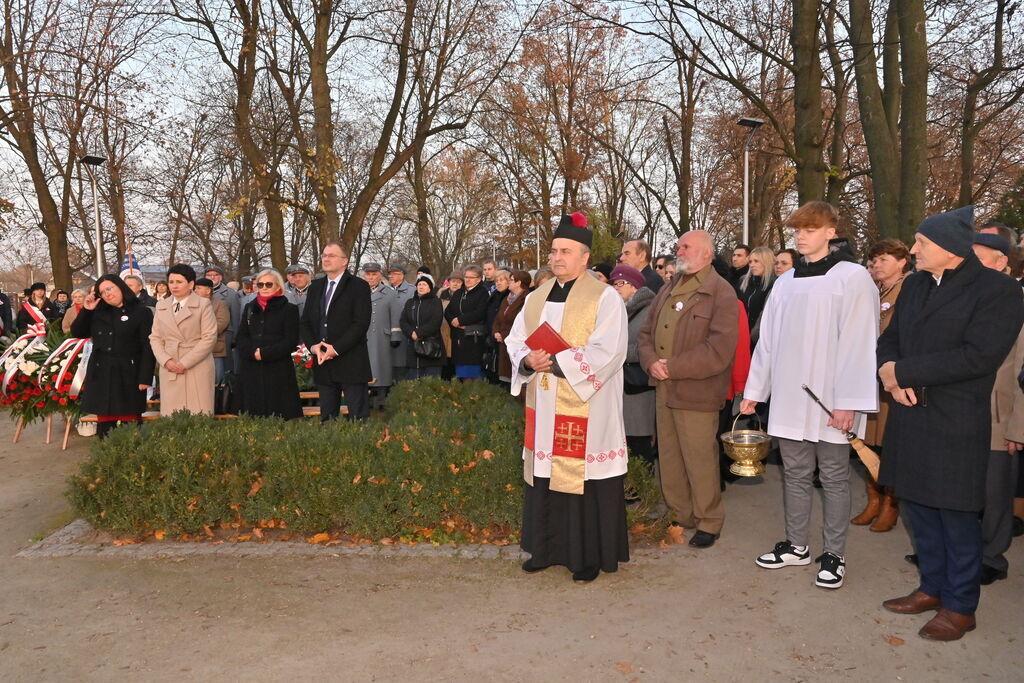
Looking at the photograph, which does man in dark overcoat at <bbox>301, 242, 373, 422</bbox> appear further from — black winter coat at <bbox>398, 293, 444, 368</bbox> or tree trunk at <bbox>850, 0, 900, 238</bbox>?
tree trunk at <bbox>850, 0, 900, 238</bbox>

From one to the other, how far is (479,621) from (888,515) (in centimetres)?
323

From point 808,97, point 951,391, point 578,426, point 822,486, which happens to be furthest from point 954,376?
point 808,97

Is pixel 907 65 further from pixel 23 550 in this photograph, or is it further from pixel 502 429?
pixel 23 550

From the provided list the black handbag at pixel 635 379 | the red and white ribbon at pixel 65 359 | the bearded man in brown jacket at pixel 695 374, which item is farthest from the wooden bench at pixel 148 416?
the bearded man in brown jacket at pixel 695 374

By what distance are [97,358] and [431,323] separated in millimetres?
4348

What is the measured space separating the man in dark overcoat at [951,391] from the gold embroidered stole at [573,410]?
64.1 inches

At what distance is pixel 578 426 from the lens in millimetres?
4906

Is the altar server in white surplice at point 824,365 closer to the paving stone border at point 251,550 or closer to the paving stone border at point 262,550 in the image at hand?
the paving stone border at point 262,550

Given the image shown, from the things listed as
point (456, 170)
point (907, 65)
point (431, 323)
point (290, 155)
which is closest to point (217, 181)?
point (456, 170)

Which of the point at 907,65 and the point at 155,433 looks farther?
the point at 907,65

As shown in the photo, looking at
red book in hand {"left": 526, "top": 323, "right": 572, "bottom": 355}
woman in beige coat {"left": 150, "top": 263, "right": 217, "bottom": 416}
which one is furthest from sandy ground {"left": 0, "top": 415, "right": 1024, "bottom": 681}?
woman in beige coat {"left": 150, "top": 263, "right": 217, "bottom": 416}

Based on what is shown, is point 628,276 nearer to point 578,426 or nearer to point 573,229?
point 573,229

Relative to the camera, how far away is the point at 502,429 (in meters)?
6.61

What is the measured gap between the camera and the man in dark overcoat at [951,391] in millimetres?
4000
